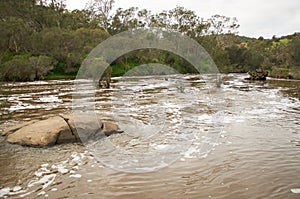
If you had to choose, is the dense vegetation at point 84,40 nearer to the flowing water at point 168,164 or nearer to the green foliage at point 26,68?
the green foliage at point 26,68

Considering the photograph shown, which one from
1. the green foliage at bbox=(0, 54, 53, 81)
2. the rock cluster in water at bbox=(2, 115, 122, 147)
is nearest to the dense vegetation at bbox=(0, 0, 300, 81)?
the green foliage at bbox=(0, 54, 53, 81)

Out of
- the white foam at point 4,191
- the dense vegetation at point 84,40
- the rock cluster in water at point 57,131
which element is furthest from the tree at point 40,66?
the white foam at point 4,191

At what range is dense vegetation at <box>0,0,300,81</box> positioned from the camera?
3538cm

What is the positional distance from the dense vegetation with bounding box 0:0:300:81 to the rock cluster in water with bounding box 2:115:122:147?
2202cm

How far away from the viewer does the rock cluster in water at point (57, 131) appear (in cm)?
666

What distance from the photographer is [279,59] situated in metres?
55.8

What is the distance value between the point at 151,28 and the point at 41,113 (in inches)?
1861

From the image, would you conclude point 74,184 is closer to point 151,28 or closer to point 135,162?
point 135,162

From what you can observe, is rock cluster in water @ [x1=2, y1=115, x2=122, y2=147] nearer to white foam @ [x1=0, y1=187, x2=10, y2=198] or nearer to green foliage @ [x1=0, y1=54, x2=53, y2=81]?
white foam @ [x1=0, y1=187, x2=10, y2=198]

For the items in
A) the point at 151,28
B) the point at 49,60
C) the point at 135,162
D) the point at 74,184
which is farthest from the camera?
the point at 151,28

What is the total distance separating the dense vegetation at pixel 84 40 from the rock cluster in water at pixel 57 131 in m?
22.0

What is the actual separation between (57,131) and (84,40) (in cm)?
3707

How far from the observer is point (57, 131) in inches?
271

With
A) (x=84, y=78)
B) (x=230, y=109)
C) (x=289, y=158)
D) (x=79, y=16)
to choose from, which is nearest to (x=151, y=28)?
(x=79, y=16)
